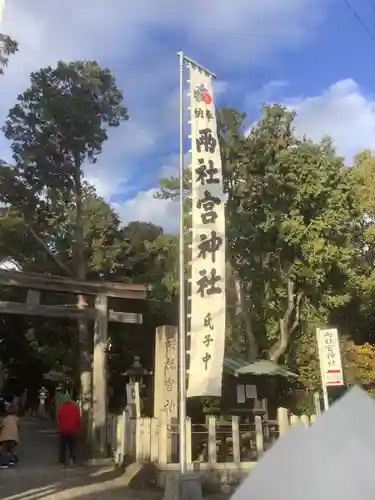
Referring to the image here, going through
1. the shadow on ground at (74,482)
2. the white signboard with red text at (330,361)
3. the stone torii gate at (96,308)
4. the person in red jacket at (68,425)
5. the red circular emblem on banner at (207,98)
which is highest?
the red circular emblem on banner at (207,98)

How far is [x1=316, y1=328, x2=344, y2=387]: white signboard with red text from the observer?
367 inches

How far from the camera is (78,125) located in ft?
64.4

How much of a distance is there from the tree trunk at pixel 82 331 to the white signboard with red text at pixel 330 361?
24.0 ft

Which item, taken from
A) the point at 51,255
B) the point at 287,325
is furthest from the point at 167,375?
the point at 51,255

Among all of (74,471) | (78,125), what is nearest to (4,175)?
(78,125)

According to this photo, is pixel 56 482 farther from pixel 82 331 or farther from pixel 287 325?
pixel 287 325

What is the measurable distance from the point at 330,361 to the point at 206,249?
108 inches

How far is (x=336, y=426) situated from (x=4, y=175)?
19.2m

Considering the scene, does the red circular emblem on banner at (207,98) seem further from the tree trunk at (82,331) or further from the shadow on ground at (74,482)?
the tree trunk at (82,331)

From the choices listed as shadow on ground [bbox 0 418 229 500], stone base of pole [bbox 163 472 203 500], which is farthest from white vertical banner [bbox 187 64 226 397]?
shadow on ground [bbox 0 418 229 500]

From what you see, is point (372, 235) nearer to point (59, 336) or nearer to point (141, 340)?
point (141, 340)

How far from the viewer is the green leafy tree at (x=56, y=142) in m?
19.4

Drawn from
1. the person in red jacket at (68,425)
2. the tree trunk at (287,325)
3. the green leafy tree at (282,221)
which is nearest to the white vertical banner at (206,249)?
the person in red jacket at (68,425)

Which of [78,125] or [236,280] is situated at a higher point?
[78,125]
